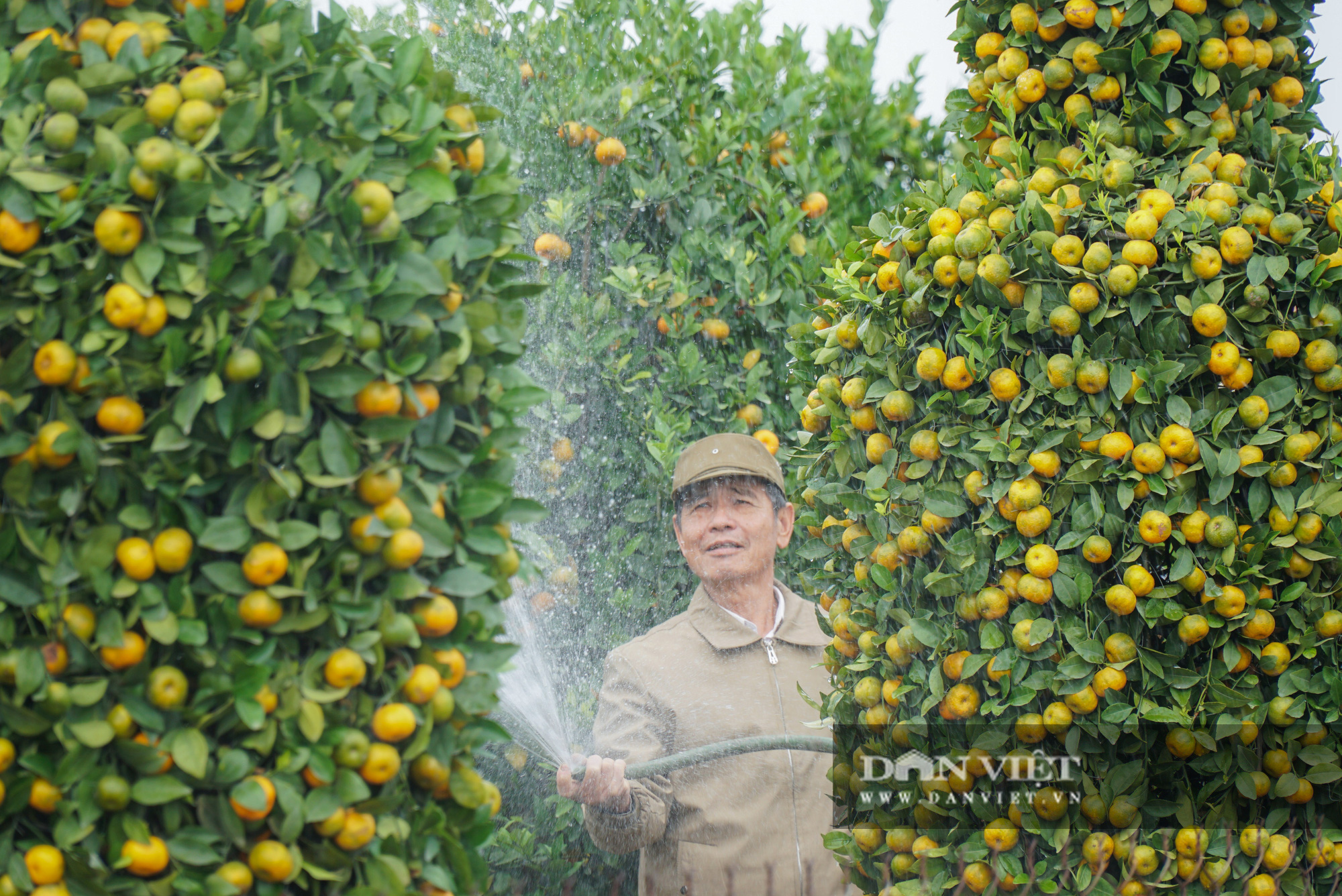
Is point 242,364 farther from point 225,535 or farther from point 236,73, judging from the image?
point 236,73

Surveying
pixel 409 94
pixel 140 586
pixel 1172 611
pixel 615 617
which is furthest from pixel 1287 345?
pixel 615 617

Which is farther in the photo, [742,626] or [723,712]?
[742,626]

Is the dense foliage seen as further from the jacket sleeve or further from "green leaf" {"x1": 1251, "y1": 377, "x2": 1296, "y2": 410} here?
"green leaf" {"x1": 1251, "y1": 377, "x2": 1296, "y2": 410}

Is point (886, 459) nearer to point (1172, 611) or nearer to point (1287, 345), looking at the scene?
point (1172, 611)

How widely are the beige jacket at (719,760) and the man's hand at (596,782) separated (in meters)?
0.19

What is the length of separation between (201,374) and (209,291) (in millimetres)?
118

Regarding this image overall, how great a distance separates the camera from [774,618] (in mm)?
A: 3545

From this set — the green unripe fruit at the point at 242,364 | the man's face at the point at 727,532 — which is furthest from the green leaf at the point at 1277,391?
the green unripe fruit at the point at 242,364

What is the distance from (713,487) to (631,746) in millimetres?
866

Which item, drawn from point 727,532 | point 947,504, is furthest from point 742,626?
point 947,504

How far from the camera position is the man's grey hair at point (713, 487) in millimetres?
3426

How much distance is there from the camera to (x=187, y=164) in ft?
4.74

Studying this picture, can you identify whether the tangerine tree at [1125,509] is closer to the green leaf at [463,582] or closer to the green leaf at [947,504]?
the green leaf at [947,504]

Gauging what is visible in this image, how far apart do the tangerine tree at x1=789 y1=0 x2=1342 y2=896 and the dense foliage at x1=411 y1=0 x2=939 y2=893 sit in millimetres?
1654
